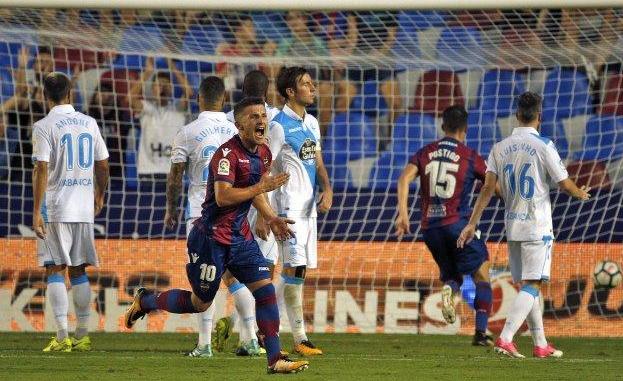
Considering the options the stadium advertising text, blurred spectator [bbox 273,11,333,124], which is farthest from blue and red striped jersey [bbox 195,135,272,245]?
blurred spectator [bbox 273,11,333,124]

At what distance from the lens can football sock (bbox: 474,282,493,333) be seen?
34.5ft

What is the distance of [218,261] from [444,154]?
3676mm

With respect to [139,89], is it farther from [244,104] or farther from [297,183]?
[244,104]

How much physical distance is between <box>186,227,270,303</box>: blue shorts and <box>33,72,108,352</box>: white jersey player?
7.15 ft

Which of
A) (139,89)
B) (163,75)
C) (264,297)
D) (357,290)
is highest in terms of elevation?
(163,75)

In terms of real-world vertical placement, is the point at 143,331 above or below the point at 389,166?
below

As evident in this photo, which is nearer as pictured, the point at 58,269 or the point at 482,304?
the point at 58,269

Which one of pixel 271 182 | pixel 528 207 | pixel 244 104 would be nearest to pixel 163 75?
pixel 528 207

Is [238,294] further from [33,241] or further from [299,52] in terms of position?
[299,52]

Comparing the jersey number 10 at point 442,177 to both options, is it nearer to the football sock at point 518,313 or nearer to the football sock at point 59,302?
the football sock at point 518,313

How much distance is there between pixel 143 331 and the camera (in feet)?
39.4

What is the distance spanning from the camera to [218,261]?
24.2 ft

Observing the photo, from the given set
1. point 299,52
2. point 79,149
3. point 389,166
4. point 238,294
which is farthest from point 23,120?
point 238,294

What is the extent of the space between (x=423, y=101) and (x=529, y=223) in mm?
5510
